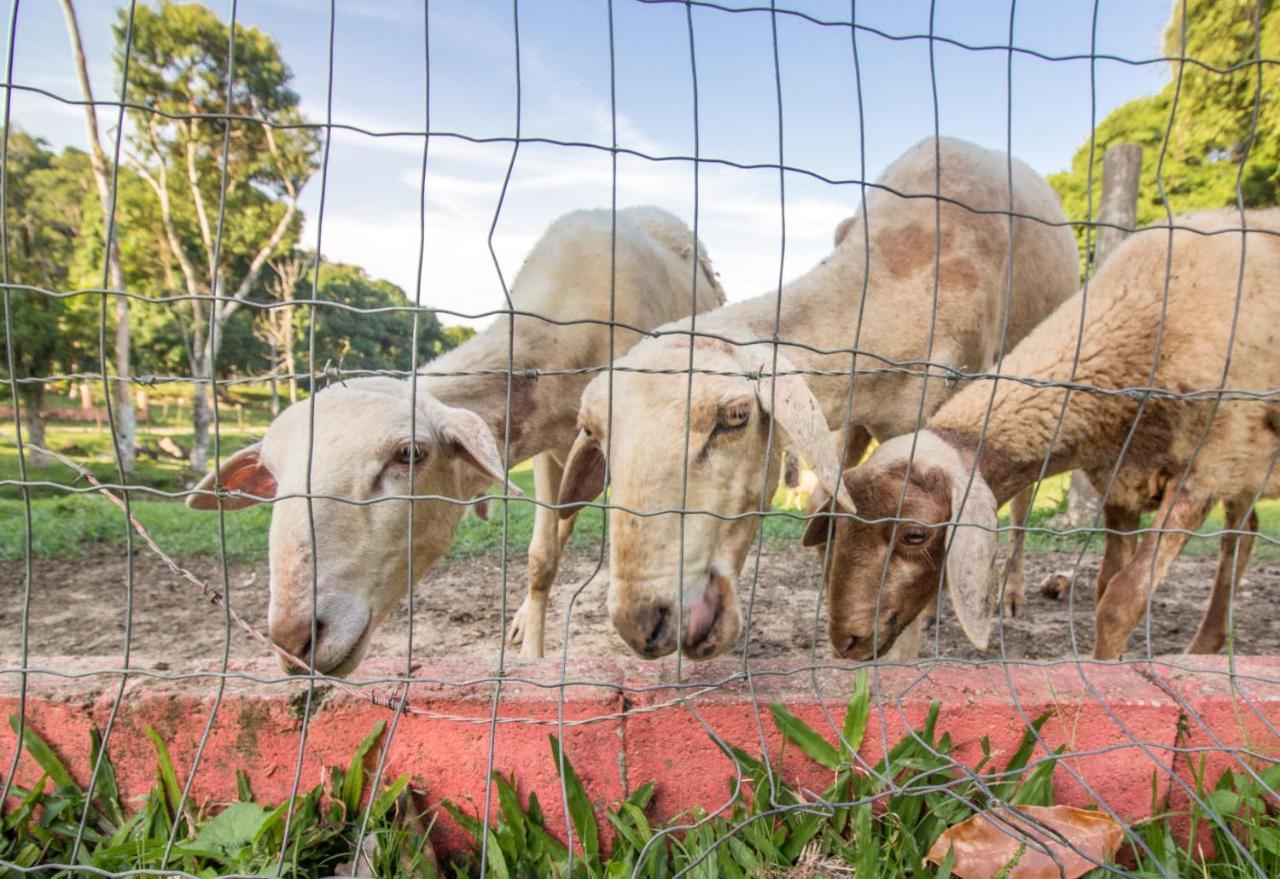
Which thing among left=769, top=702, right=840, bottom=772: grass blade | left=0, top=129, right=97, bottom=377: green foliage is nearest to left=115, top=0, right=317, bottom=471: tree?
left=0, top=129, right=97, bottom=377: green foliage

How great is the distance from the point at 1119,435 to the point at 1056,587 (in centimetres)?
276

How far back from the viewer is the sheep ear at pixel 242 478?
2.93 m

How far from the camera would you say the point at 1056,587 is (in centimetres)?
562

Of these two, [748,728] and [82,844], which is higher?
[748,728]

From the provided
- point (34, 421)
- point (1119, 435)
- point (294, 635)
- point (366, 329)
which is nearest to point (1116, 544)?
point (1119, 435)

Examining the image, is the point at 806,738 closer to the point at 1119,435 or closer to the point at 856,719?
the point at 856,719

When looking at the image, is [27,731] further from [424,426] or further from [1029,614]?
[1029,614]

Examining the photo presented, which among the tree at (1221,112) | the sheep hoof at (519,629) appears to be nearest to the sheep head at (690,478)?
the sheep hoof at (519,629)

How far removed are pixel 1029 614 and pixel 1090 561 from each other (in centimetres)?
208

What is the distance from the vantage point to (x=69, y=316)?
715 inches

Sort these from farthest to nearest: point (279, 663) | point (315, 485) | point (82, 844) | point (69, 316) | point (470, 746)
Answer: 1. point (69, 316)
2. point (315, 485)
3. point (279, 663)
4. point (470, 746)
5. point (82, 844)

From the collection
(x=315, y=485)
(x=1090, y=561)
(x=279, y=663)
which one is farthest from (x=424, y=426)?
(x=1090, y=561)

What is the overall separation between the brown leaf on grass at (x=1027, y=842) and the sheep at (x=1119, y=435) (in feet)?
3.00

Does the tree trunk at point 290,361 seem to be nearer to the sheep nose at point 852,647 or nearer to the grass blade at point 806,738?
the grass blade at point 806,738
